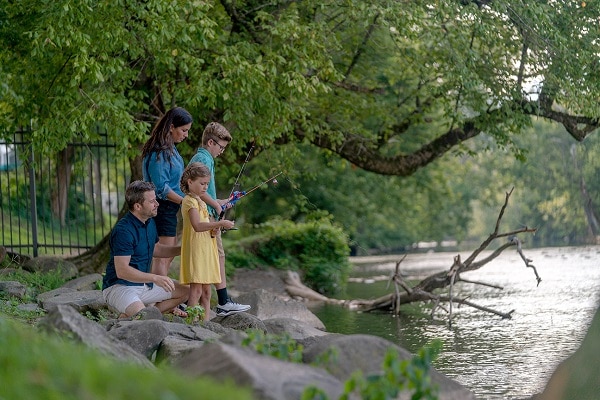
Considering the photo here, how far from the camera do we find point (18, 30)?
45.2 ft

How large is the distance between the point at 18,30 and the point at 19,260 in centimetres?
347

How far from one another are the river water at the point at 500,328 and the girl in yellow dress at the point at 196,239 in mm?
2364

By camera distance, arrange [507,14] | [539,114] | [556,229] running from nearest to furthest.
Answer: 1. [507,14]
2. [539,114]
3. [556,229]

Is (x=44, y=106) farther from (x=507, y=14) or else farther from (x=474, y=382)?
(x=474, y=382)

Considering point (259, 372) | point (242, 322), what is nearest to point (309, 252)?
point (242, 322)

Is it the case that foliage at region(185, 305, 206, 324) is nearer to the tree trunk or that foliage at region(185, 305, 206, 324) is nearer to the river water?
the river water

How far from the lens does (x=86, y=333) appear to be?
5.64 m

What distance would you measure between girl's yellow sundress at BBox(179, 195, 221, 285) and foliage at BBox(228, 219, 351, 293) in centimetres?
1090

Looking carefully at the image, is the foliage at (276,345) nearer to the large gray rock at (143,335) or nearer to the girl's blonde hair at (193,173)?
the large gray rock at (143,335)

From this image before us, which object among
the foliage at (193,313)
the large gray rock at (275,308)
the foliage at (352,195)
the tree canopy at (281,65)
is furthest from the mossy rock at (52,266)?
the foliage at (352,195)

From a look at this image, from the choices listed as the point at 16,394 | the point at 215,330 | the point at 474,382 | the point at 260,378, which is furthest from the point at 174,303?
the point at 16,394

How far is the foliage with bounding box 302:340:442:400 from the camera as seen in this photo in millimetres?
4988

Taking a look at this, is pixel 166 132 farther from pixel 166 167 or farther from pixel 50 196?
pixel 50 196

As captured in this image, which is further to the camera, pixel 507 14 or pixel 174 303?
pixel 507 14
